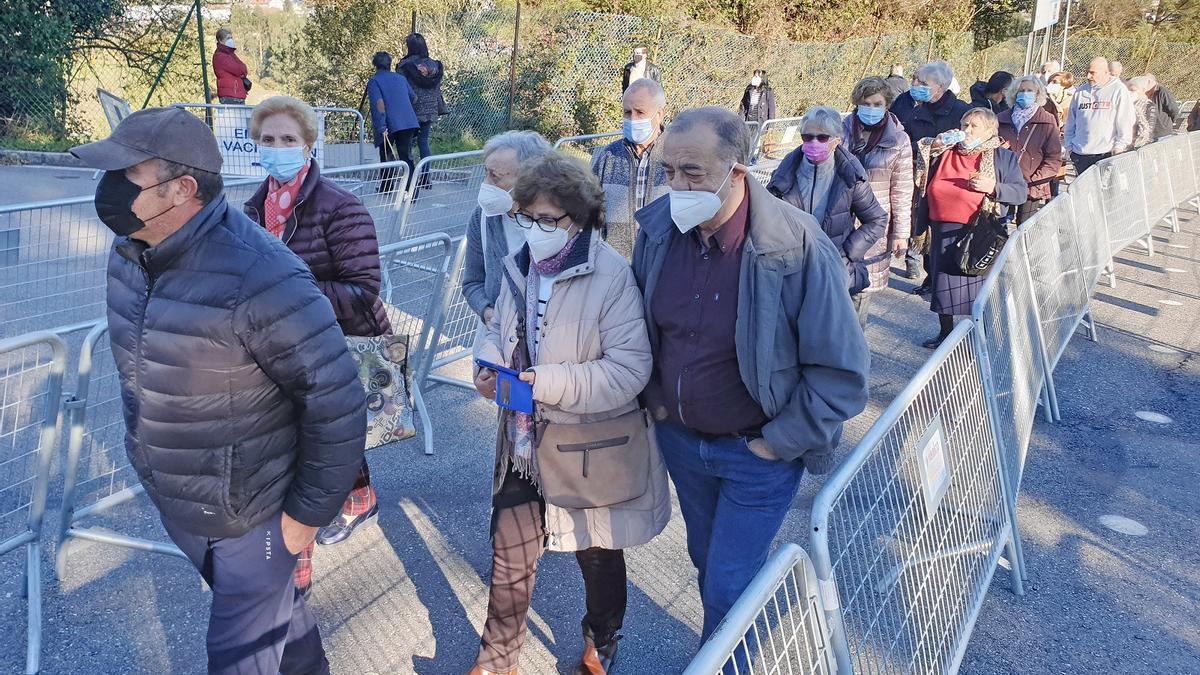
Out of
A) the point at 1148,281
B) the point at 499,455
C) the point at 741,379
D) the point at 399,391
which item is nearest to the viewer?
the point at 741,379

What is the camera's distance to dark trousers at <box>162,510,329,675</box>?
255 cm

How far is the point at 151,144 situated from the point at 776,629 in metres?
1.84

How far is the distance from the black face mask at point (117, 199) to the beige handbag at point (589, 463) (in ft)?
4.45

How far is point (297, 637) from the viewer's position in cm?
290

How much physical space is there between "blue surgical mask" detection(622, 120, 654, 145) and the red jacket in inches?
377

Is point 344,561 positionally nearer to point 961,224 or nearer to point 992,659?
point 992,659

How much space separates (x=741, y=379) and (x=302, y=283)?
129 cm

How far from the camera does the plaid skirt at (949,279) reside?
21.1 ft

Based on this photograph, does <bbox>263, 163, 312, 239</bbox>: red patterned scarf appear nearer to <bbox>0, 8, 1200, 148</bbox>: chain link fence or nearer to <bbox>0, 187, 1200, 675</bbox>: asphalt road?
<bbox>0, 187, 1200, 675</bbox>: asphalt road

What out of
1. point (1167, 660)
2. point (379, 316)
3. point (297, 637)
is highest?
point (379, 316)

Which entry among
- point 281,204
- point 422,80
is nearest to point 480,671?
point 281,204

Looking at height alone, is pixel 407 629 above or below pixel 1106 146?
below

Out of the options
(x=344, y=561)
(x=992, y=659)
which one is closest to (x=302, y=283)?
(x=344, y=561)

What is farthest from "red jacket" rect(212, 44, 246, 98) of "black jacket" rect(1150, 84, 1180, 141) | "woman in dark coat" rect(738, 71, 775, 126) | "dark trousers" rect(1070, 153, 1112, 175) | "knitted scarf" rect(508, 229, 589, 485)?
"black jacket" rect(1150, 84, 1180, 141)
